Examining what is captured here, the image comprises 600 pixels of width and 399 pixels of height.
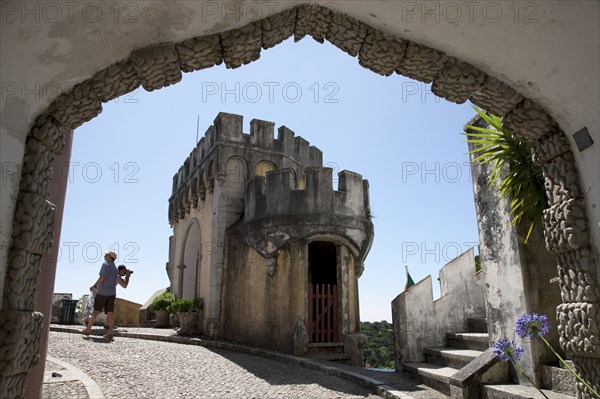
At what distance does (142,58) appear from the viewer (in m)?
2.99

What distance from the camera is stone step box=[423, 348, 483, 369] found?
6477 mm

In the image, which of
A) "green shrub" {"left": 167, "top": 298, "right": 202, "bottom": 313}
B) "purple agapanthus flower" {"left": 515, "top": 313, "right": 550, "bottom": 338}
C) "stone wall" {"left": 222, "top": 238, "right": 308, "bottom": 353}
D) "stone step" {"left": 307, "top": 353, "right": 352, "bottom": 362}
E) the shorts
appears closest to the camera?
"purple agapanthus flower" {"left": 515, "top": 313, "right": 550, "bottom": 338}

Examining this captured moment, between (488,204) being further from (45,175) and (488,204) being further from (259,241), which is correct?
(259,241)

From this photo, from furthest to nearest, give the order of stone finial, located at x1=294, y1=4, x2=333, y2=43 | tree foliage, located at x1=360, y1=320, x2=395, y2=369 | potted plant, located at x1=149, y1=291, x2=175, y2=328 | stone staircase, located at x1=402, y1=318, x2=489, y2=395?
tree foliage, located at x1=360, y1=320, x2=395, y2=369 < potted plant, located at x1=149, y1=291, x2=175, y2=328 < stone staircase, located at x1=402, y1=318, x2=489, y2=395 < stone finial, located at x1=294, y1=4, x2=333, y2=43

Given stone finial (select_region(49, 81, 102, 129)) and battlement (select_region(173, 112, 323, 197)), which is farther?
battlement (select_region(173, 112, 323, 197))

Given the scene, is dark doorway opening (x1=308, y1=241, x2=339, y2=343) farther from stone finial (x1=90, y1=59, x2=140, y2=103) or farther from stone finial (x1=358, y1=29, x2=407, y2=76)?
stone finial (x1=90, y1=59, x2=140, y2=103)

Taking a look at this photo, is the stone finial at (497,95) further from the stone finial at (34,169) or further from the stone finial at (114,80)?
the stone finial at (34,169)

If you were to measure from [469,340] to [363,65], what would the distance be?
569cm

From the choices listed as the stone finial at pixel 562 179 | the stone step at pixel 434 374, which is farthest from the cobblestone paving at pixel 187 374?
the stone finial at pixel 562 179

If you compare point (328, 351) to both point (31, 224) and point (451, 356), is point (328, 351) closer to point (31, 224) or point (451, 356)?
point (451, 356)

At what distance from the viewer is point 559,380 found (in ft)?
15.4

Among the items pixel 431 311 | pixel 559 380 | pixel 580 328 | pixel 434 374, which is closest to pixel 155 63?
pixel 580 328

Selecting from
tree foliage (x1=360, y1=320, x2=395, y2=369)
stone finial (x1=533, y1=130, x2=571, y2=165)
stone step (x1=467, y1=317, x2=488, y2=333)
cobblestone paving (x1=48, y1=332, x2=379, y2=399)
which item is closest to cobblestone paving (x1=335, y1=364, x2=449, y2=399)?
cobblestone paving (x1=48, y1=332, x2=379, y2=399)

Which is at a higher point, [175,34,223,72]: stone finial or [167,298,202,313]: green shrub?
[175,34,223,72]: stone finial
